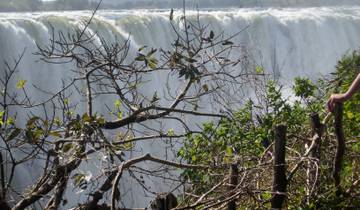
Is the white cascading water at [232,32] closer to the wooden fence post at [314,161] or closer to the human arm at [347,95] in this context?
the wooden fence post at [314,161]

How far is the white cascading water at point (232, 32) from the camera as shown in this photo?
13.5 meters

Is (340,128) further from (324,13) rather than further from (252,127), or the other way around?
(324,13)

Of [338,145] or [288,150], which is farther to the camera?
[288,150]

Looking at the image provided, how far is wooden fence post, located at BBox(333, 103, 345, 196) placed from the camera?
2725 mm

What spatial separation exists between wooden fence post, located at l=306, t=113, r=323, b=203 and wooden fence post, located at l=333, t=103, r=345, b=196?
0.08 metres

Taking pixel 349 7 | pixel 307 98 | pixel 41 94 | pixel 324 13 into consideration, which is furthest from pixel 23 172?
pixel 349 7

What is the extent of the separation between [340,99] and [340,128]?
13cm

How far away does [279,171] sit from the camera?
2.64 m

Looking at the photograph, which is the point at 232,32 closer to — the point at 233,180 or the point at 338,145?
the point at 338,145

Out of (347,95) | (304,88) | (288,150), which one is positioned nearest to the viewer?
(347,95)

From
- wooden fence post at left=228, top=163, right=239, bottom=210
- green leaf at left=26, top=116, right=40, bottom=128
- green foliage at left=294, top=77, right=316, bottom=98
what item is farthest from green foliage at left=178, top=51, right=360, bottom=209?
green leaf at left=26, top=116, right=40, bottom=128

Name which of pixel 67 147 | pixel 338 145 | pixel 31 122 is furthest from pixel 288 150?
pixel 31 122

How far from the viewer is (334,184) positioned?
9.32 feet

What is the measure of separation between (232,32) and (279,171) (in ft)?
54.0
